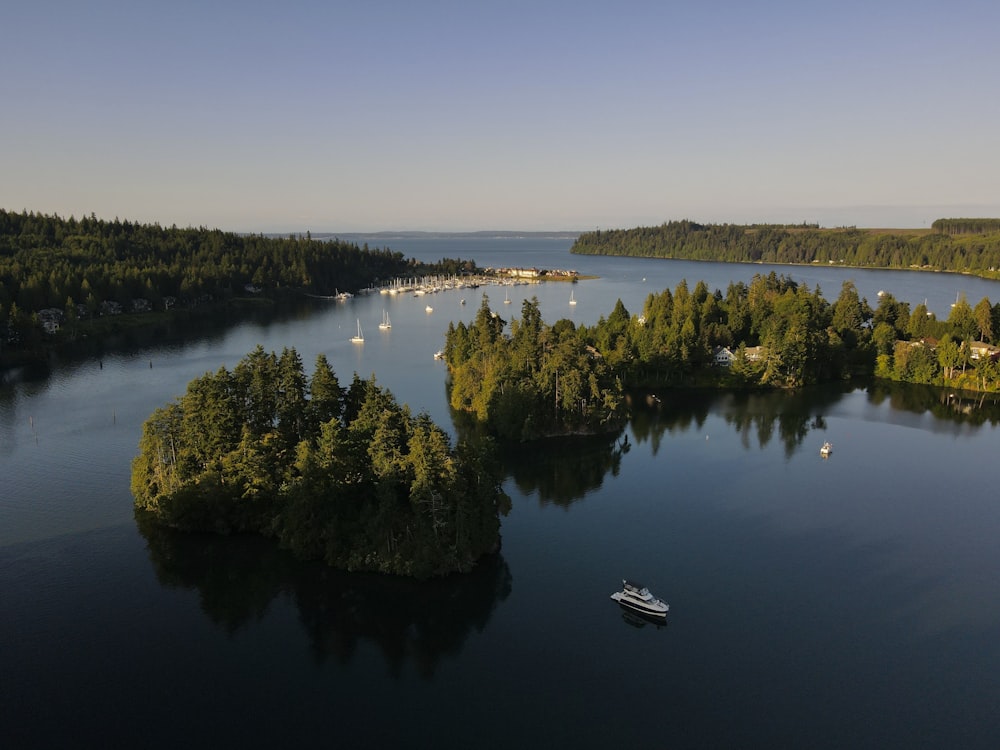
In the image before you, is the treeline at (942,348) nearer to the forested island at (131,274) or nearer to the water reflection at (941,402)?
the water reflection at (941,402)

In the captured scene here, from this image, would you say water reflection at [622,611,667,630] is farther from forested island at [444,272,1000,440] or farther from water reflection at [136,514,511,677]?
forested island at [444,272,1000,440]

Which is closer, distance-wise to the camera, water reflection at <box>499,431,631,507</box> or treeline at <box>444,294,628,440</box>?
water reflection at <box>499,431,631,507</box>

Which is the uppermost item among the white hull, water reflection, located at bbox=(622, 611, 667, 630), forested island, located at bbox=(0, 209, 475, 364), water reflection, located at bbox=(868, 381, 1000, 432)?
forested island, located at bbox=(0, 209, 475, 364)

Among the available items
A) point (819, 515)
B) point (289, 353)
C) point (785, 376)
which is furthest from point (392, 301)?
Result: point (819, 515)

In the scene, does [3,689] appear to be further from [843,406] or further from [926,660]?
[843,406]

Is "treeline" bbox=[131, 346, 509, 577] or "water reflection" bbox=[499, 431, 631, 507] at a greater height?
"treeline" bbox=[131, 346, 509, 577]

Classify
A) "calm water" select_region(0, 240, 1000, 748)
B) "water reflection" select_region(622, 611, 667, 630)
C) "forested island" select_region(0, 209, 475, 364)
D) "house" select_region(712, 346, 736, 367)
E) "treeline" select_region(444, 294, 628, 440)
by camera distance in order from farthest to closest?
"forested island" select_region(0, 209, 475, 364), "house" select_region(712, 346, 736, 367), "treeline" select_region(444, 294, 628, 440), "water reflection" select_region(622, 611, 667, 630), "calm water" select_region(0, 240, 1000, 748)

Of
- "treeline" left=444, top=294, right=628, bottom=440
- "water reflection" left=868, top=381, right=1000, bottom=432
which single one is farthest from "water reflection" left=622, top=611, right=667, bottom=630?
"water reflection" left=868, top=381, right=1000, bottom=432

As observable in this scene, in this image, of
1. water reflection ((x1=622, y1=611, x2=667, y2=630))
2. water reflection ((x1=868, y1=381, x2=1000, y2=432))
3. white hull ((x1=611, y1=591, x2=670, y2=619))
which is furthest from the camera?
water reflection ((x1=868, y1=381, x2=1000, y2=432))
